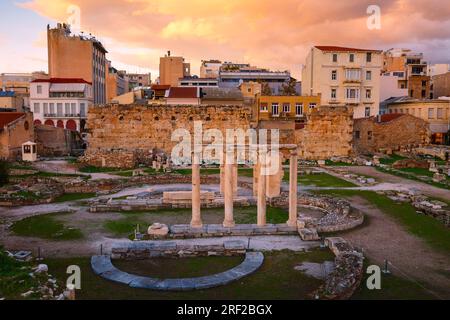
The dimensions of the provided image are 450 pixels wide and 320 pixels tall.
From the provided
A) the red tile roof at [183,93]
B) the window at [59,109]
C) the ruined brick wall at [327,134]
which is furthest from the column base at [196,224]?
the window at [59,109]

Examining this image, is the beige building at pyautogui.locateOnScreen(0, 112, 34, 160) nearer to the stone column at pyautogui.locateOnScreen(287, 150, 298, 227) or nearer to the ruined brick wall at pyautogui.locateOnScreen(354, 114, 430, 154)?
the stone column at pyautogui.locateOnScreen(287, 150, 298, 227)

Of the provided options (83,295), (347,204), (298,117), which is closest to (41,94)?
(298,117)

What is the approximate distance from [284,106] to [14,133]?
2899 centimetres

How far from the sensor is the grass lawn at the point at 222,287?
11.1 meters

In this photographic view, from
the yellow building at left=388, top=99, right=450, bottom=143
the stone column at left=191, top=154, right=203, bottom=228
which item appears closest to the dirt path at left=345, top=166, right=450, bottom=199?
the stone column at left=191, top=154, right=203, bottom=228

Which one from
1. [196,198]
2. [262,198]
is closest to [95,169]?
[196,198]

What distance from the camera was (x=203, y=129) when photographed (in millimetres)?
41750

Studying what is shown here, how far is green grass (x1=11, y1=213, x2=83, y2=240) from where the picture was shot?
54.3 ft

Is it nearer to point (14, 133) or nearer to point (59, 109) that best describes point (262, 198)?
point (14, 133)

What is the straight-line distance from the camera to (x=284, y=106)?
51469 mm

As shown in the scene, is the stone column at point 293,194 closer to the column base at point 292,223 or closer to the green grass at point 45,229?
the column base at point 292,223
